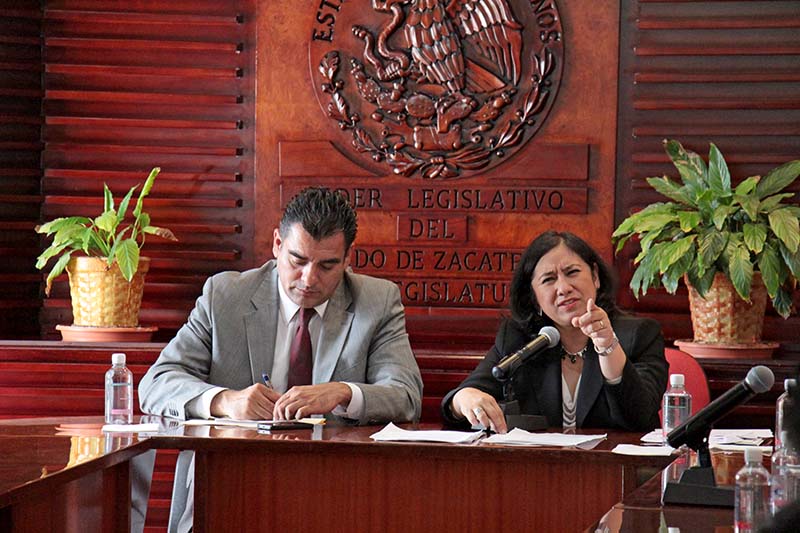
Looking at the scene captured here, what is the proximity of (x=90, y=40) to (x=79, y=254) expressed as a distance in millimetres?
1035

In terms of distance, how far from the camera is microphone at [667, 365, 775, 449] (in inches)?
84.4

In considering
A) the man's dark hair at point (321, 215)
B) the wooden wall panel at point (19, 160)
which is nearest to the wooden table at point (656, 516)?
the man's dark hair at point (321, 215)

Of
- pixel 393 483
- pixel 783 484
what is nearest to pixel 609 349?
pixel 393 483

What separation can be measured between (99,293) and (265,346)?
1.58m

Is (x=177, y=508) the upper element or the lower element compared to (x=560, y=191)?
lower

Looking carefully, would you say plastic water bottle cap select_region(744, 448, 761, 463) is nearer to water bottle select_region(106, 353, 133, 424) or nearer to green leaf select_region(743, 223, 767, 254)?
water bottle select_region(106, 353, 133, 424)

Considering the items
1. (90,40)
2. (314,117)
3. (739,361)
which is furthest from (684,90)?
(90,40)

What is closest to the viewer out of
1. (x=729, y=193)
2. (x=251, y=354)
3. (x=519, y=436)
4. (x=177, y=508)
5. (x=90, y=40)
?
(x=519, y=436)

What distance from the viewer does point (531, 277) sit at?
162 inches

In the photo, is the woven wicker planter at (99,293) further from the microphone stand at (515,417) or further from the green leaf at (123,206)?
the microphone stand at (515,417)

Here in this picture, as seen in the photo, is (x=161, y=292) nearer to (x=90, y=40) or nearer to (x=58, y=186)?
(x=58, y=186)

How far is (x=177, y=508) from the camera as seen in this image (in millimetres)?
3639

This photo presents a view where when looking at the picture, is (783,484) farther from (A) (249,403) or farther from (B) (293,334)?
(B) (293,334)

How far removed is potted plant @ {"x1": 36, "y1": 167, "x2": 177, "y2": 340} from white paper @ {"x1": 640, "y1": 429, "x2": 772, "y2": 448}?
260 centimetres
